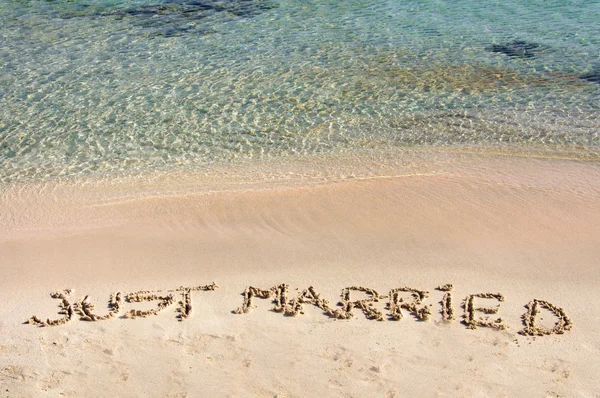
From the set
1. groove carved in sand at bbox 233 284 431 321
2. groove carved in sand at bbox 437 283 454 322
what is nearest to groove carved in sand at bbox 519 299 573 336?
groove carved in sand at bbox 437 283 454 322

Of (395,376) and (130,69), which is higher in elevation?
(130,69)

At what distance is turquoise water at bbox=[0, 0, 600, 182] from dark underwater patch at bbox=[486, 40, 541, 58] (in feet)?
0.13

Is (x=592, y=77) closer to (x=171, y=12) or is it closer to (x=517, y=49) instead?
(x=517, y=49)

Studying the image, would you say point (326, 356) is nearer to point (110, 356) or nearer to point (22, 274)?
point (110, 356)

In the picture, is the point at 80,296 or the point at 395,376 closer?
the point at 395,376

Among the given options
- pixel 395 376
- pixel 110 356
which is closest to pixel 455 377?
pixel 395 376

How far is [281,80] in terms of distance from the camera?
11.4 metres

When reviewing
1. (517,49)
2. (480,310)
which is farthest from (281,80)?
(480,310)

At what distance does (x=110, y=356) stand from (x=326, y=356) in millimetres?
1705

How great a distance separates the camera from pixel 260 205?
297 inches

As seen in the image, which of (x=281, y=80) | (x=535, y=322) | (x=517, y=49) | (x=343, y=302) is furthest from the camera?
(x=517, y=49)

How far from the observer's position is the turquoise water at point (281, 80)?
9266mm

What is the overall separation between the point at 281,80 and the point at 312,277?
19.8 feet

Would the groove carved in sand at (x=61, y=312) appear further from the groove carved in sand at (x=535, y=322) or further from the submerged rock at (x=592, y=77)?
the submerged rock at (x=592, y=77)
